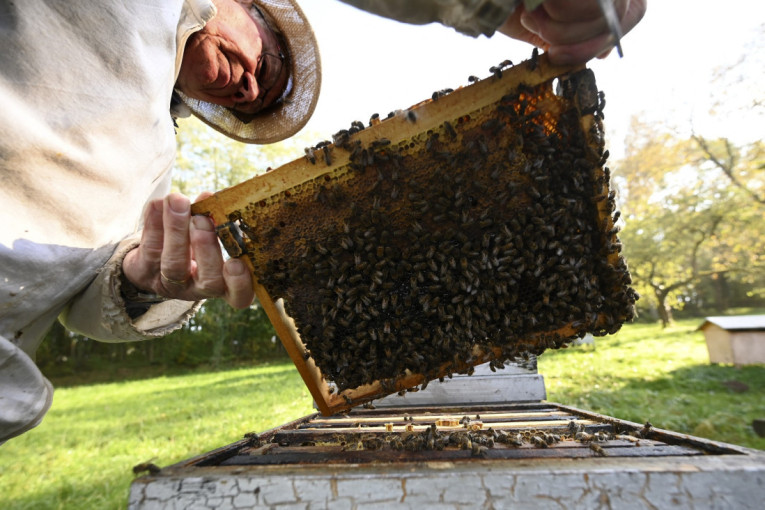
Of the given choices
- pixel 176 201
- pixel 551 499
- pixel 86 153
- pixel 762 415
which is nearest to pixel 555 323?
pixel 551 499

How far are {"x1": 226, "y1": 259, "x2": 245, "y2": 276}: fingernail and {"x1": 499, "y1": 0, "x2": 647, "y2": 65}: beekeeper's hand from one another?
1956 millimetres

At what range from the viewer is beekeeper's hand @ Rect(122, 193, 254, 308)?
241 centimetres

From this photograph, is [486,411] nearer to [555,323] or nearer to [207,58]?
[555,323]

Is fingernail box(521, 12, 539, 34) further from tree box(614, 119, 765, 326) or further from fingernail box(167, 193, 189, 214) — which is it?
tree box(614, 119, 765, 326)

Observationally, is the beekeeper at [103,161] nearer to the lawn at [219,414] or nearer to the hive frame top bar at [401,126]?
the hive frame top bar at [401,126]

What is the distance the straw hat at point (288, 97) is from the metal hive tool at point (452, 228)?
7.62 feet

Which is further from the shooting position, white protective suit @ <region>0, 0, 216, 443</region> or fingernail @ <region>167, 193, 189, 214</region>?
fingernail @ <region>167, 193, 189, 214</region>

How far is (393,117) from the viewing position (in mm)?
2279

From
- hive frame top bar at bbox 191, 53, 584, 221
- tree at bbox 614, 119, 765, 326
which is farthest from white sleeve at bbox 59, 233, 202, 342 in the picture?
tree at bbox 614, 119, 765, 326

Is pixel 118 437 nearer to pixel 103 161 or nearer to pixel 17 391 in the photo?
pixel 17 391

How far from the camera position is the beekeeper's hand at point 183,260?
2.41 m

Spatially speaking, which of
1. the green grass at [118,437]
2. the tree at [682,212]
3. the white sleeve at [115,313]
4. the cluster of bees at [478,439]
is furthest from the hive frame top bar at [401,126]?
the tree at [682,212]

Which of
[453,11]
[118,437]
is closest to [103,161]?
[453,11]

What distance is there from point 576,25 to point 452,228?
1122 millimetres
